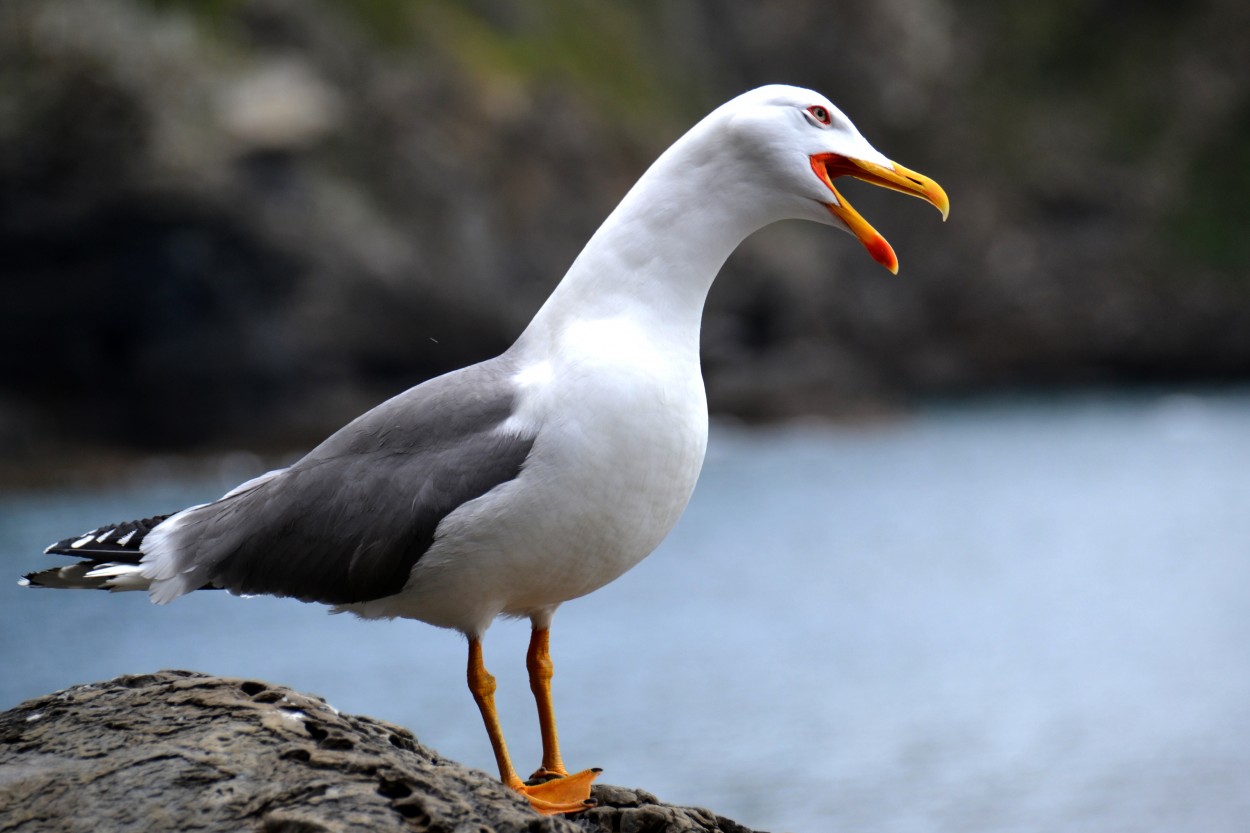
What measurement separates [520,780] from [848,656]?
1632 centimetres

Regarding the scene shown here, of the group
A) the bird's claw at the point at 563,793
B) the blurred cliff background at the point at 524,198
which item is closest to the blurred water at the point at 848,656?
the blurred cliff background at the point at 524,198

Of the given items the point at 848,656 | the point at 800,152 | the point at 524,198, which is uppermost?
the point at 524,198

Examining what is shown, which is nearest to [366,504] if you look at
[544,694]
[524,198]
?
[544,694]

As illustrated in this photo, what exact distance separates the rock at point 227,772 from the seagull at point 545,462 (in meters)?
0.37

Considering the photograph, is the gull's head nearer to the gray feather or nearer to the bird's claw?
the gray feather

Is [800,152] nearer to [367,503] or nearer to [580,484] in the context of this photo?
[580,484]

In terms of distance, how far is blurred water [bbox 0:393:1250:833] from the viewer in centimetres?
1432

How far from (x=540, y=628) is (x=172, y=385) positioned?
3169cm

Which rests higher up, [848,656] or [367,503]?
[848,656]

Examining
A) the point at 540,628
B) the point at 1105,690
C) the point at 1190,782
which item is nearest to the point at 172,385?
the point at 1105,690

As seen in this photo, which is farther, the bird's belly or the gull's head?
the gull's head

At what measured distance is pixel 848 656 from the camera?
67.2ft

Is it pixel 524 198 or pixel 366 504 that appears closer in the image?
pixel 366 504

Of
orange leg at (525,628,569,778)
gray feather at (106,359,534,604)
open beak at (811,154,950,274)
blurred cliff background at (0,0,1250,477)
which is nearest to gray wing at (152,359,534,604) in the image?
gray feather at (106,359,534,604)
